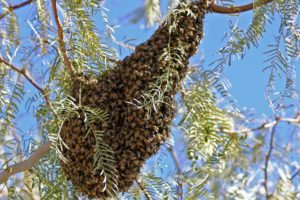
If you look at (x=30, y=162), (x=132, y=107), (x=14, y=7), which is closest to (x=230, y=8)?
(x=132, y=107)

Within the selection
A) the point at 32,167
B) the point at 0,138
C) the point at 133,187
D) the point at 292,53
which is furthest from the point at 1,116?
the point at 292,53

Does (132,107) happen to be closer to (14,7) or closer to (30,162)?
(30,162)

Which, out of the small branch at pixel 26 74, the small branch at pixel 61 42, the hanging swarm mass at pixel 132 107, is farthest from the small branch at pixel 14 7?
the hanging swarm mass at pixel 132 107

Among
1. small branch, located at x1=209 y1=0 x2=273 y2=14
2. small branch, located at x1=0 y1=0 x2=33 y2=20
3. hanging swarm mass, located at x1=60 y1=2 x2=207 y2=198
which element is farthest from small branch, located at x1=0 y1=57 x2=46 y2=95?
small branch, located at x1=209 y1=0 x2=273 y2=14

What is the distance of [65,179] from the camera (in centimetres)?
171

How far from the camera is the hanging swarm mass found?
1.54m

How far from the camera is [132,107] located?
154cm

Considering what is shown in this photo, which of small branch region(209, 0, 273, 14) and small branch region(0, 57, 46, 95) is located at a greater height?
Result: small branch region(209, 0, 273, 14)

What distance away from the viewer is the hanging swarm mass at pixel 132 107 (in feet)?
5.04

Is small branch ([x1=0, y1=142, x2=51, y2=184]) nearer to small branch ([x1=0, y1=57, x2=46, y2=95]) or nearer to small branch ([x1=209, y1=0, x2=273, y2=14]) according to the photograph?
small branch ([x1=0, y1=57, x2=46, y2=95])

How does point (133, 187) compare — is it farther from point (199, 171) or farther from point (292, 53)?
point (292, 53)

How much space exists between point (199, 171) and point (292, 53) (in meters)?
0.35

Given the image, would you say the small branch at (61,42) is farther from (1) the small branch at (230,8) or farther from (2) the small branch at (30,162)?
(1) the small branch at (230,8)

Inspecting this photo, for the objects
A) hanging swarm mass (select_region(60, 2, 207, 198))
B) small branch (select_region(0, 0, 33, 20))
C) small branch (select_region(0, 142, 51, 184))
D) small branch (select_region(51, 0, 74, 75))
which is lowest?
small branch (select_region(0, 142, 51, 184))
